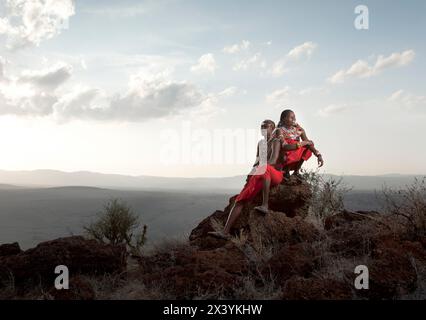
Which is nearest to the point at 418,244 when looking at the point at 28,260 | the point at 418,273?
the point at 418,273

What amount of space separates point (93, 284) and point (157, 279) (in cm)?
90

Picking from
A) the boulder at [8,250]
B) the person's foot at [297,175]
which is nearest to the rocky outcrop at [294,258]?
the person's foot at [297,175]

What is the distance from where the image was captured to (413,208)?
670 centimetres

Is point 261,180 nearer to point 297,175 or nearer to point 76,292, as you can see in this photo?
point 297,175

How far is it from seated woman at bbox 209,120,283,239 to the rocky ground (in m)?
0.20

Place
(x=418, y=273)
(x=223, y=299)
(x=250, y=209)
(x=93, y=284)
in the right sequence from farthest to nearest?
(x=250, y=209) < (x=93, y=284) < (x=418, y=273) < (x=223, y=299)

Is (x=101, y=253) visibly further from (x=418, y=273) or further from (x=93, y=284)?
(x=418, y=273)

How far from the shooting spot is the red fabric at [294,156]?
301 inches

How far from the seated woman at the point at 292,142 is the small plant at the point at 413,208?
1463 millimetres

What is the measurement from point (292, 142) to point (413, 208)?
86.8 inches

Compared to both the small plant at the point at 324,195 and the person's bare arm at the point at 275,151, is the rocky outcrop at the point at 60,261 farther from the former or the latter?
the small plant at the point at 324,195
